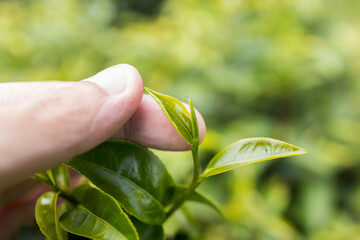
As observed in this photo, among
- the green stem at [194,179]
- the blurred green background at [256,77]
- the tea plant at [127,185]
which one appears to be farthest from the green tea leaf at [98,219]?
the blurred green background at [256,77]

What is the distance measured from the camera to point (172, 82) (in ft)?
5.25

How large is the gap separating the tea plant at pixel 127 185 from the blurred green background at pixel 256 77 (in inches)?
30.1

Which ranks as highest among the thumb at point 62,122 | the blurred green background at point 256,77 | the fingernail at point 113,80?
the fingernail at point 113,80

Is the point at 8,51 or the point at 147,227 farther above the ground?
the point at 147,227

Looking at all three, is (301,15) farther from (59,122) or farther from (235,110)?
(59,122)

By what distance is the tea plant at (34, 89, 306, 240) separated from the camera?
18.1 inches

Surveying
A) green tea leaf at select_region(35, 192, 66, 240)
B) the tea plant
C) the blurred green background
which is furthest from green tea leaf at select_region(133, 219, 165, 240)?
the blurred green background

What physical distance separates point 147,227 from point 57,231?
0.48 feet

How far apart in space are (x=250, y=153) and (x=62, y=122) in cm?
25

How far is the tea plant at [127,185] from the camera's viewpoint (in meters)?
0.46

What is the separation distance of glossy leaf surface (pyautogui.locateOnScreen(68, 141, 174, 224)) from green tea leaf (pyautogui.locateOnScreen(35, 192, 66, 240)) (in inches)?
2.6

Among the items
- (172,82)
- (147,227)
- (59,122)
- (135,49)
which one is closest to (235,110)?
(172,82)

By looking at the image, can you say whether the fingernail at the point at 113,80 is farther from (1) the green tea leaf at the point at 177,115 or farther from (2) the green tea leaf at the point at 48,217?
(2) the green tea leaf at the point at 48,217

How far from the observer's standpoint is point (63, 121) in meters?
0.44
